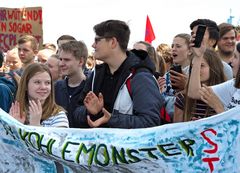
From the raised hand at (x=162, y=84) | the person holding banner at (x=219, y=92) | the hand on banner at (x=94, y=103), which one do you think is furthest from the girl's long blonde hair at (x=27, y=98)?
the raised hand at (x=162, y=84)

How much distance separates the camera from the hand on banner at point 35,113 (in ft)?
13.0

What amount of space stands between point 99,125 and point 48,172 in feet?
1.59

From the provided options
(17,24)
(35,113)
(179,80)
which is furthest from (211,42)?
(17,24)

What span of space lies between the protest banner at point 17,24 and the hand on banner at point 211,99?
6.07m

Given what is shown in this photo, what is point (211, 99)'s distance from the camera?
3.86 m

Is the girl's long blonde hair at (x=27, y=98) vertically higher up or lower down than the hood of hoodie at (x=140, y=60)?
lower down

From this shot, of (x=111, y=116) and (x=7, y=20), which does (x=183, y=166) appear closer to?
(x=111, y=116)

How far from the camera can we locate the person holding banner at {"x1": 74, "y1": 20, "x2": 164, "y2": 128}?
3.73 meters

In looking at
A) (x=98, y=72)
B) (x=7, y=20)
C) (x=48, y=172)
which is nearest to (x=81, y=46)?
(x=98, y=72)

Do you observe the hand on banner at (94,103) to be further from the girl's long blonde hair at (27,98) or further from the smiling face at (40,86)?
the smiling face at (40,86)

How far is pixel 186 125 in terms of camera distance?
3.24m

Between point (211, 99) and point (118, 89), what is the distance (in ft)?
2.20

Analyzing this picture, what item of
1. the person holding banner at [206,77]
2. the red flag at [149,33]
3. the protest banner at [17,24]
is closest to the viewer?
the person holding banner at [206,77]

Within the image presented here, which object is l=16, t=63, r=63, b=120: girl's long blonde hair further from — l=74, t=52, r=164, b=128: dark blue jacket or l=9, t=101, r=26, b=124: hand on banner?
l=74, t=52, r=164, b=128: dark blue jacket
